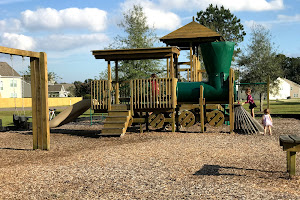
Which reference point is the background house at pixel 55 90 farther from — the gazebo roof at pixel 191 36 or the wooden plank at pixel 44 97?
the wooden plank at pixel 44 97

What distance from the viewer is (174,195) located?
6020 millimetres

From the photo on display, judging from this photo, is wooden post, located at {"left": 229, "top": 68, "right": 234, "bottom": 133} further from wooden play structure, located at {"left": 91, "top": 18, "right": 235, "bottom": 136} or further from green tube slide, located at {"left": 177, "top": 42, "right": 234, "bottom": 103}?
green tube slide, located at {"left": 177, "top": 42, "right": 234, "bottom": 103}

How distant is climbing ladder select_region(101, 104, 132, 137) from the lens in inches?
573

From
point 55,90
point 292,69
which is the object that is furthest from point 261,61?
point 292,69

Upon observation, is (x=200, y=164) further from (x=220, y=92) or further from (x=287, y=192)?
(x=220, y=92)

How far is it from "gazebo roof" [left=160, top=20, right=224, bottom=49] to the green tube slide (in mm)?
4105

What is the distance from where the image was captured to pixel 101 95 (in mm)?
15961

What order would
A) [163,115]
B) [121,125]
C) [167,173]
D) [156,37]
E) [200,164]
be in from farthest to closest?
[156,37], [163,115], [121,125], [200,164], [167,173]

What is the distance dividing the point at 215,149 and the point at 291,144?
3.92 m

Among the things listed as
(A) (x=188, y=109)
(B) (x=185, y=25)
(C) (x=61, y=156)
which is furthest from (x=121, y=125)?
(B) (x=185, y=25)

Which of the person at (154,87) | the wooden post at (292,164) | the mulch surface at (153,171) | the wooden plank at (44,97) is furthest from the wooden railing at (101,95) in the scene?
the wooden post at (292,164)

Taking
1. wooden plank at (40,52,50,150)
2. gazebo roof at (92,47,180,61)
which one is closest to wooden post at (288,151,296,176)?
wooden plank at (40,52,50,150)

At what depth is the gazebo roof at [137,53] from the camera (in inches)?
600

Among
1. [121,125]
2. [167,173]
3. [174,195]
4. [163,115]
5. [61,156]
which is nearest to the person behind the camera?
[174,195]
